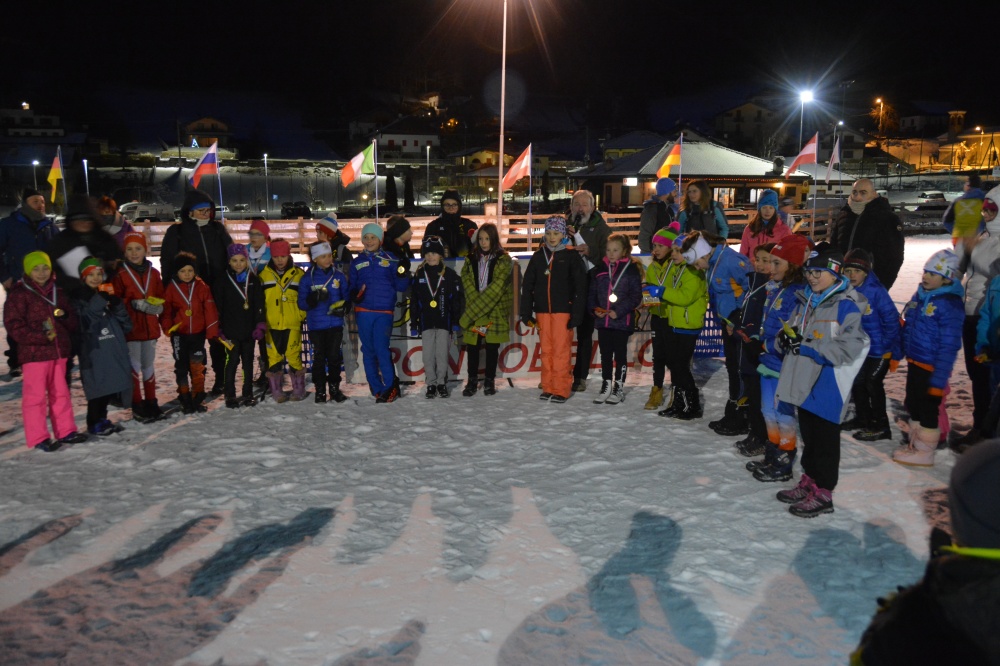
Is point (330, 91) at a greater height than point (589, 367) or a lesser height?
greater

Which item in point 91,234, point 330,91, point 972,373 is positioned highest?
point 330,91

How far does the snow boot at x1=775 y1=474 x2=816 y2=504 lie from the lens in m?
4.71

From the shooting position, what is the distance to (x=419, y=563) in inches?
156

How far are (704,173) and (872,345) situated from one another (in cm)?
3076

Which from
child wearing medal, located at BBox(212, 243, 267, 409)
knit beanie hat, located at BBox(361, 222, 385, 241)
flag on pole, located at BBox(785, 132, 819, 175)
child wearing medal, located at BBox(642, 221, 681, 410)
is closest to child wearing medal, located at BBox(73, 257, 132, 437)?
child wearing medal, located at BBox(212, 243, 267, 409)

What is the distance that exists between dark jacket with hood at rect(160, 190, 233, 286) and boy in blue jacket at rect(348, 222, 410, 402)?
1.41 meters

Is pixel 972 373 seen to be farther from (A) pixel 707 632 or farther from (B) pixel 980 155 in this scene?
(B) pixel 980 155

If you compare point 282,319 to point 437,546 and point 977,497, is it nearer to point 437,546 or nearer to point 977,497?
point 437,546

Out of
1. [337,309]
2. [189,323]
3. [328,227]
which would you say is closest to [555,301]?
[337,309]

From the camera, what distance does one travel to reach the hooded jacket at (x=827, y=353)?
4.22m

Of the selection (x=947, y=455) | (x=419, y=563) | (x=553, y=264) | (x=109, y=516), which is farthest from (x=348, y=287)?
(x=947, y=455)

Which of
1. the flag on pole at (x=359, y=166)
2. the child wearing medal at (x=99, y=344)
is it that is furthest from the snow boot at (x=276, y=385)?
the flag on pole at (x=359, y=166)

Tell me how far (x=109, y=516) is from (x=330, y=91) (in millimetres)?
88048

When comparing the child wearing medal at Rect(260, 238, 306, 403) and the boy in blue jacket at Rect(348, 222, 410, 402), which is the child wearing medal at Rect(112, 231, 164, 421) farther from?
the boy in blue jacket at Rect(348, 222, 410, 402)
